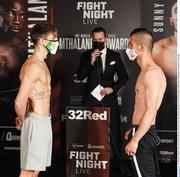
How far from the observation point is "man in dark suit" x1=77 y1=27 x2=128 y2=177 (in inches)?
209

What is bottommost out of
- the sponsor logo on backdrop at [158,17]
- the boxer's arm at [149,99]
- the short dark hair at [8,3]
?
the boxer's arm at [149,99]

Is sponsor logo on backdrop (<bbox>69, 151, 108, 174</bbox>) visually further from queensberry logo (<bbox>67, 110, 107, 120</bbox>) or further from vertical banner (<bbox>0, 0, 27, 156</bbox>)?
vertical banner (<bbox>0, 0, 27, 156</bbox>)

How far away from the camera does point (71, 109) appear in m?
4.22

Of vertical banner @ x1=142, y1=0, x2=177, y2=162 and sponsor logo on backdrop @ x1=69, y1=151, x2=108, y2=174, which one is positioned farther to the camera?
vertical banner @ x1=142, y1=0, x2=177, y2=162

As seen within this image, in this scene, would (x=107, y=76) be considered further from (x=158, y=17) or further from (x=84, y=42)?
(x=158, y=17)

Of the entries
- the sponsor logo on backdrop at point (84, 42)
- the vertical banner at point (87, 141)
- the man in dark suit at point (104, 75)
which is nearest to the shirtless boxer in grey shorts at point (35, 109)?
the vertical banner at point (87, 141)

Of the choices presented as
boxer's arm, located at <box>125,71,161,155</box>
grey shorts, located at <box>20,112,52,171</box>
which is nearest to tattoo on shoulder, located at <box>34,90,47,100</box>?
grey shorts, located at <box>20,112,52,171</box>

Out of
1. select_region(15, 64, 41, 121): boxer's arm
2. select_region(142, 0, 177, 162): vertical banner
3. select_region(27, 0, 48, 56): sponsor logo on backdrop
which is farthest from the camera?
select_region(27, 0, 48, 56): sponsor logo on backdrop

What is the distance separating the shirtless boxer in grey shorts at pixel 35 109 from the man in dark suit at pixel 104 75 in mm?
1452

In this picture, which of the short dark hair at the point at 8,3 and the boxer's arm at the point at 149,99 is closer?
the boxer's arm at the point at 149,99

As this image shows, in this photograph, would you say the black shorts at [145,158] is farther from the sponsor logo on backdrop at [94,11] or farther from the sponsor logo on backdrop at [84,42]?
the sponsor logo on backdrop at [94,11]

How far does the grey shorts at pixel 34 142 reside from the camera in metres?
3.75

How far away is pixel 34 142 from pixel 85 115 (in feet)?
2.10

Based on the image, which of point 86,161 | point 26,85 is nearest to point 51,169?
point 86,161
